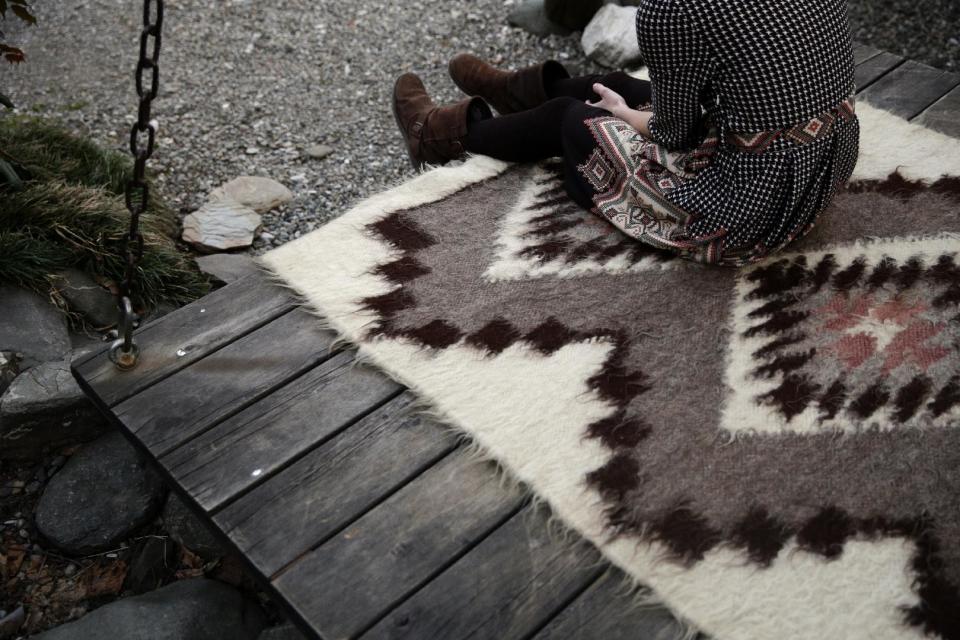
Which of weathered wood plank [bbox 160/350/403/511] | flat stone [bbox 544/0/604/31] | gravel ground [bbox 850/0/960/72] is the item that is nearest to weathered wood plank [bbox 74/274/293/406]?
weathered wood plank [bbox 160/350/403/511]

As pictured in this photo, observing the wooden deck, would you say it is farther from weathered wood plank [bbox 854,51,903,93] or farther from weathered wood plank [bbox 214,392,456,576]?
weathered wood plank [bbox 854,51,903,93]

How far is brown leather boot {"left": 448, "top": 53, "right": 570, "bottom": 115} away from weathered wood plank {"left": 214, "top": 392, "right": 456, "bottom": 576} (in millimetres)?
1206

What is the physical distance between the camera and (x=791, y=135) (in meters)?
1.69

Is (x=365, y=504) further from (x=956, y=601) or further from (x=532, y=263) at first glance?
(x=956, y=601)

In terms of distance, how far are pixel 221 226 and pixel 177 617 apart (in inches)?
52.7

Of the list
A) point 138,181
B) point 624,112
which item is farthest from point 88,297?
point 624,112

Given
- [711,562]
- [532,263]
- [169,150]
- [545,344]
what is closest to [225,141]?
[169,150]

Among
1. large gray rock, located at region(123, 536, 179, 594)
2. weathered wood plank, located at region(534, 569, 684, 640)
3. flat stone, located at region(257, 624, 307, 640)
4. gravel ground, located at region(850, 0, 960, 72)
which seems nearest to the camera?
weathered wood plank, located at region(534, 569, 684, 640)

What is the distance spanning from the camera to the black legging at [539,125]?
221 cm

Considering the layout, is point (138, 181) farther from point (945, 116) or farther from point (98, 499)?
point (945, 116)

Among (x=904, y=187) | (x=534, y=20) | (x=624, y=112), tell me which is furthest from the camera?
(x=534, y=20)

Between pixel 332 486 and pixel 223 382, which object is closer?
pixel 332 486

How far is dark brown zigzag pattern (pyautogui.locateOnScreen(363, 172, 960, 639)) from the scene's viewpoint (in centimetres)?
134

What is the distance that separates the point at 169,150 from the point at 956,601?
8.72ft
